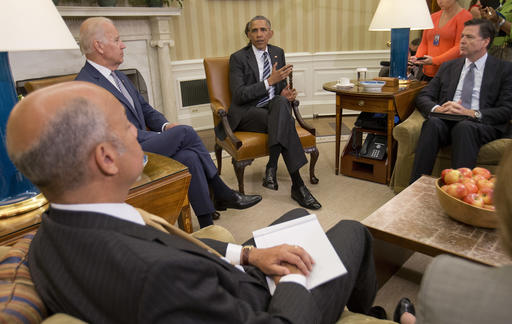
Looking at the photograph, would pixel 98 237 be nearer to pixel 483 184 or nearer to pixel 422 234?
pixel 422 234

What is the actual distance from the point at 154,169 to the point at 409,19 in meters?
2.42

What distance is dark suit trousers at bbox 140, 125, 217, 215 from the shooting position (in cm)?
221

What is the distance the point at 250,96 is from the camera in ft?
10.1

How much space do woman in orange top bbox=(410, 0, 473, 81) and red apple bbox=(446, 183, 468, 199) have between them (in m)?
2.12

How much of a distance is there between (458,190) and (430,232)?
210mm

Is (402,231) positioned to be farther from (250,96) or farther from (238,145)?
(250,96)

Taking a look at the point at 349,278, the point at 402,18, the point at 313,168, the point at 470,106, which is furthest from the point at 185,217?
the point at 402,18

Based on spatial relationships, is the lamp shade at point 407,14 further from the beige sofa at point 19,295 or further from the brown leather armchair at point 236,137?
the beige sofa at point 19,295

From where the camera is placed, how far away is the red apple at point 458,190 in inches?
63.6

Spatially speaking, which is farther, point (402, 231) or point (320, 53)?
point (320, 53)

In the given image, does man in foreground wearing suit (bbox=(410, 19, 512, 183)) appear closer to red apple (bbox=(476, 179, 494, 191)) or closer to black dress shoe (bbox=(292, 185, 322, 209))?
black dress shoe (bbox=(292, 185, 322, 209))

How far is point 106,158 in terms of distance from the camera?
0.81 meters

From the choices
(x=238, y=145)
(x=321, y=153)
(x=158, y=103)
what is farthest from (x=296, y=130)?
(x=158, y=103)

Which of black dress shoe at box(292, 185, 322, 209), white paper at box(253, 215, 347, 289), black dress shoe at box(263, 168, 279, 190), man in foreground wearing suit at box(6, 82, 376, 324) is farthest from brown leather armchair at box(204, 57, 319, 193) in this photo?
man in foreground wearing suit at box(6, 82, 376, 324)
